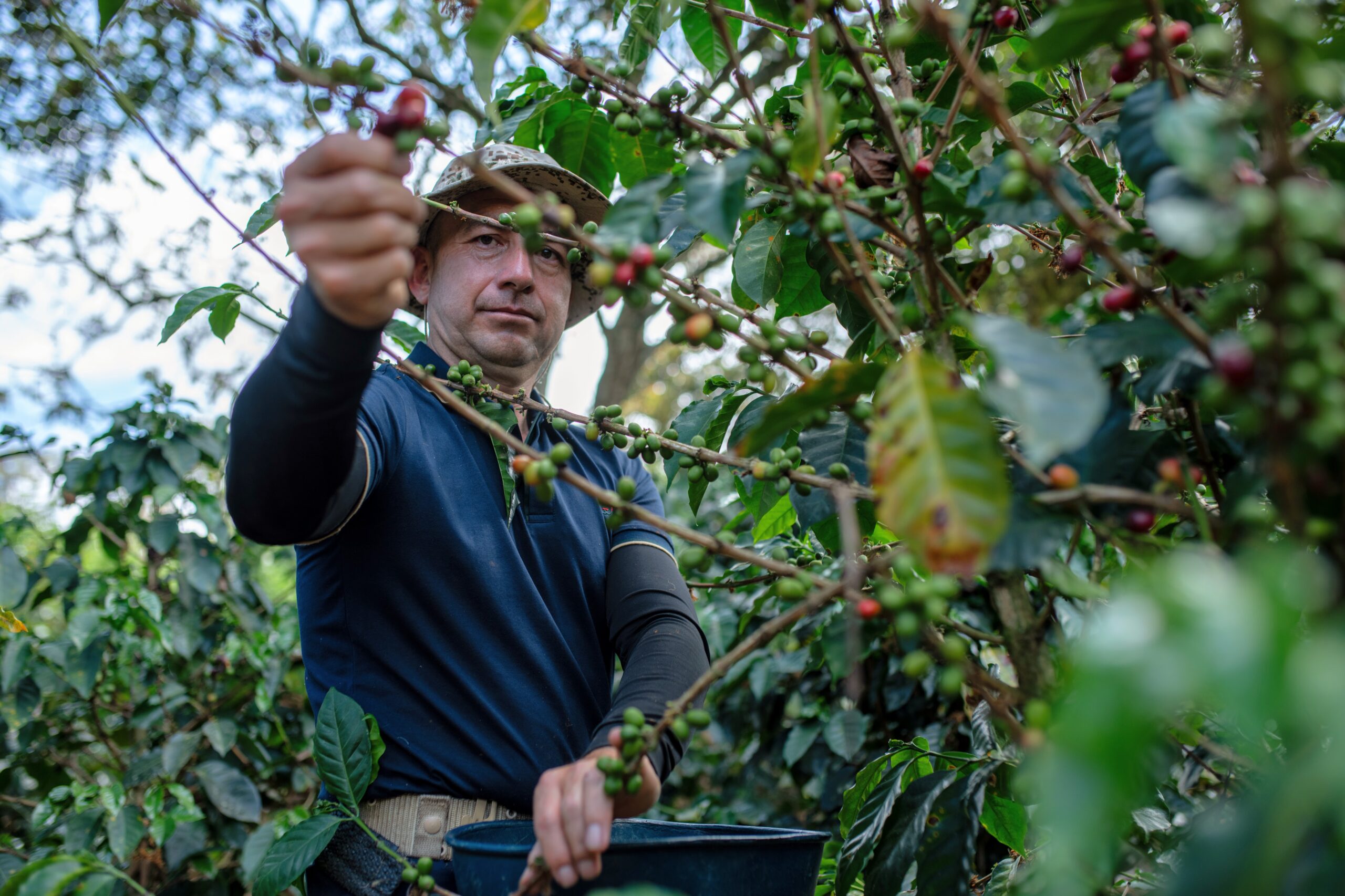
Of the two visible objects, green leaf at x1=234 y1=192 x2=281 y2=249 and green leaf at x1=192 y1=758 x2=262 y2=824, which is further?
green leaf at x1=192 y1=758 x2=262 y2=824

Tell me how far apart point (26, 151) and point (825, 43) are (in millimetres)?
6612

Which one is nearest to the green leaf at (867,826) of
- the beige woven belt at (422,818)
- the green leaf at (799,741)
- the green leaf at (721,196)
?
the beige woven belt at (422,818)

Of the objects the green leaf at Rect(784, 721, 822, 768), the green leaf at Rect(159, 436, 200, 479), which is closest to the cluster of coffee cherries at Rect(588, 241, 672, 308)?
the green leaf at Rect(784, 721, 822, 768)

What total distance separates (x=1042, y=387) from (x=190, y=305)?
146 centimetres

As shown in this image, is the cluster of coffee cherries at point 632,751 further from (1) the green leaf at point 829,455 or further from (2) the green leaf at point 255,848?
(2) the green leaf at point 255,848

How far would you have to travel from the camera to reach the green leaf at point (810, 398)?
0.86 metres

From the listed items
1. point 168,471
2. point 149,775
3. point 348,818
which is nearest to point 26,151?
point 168,471

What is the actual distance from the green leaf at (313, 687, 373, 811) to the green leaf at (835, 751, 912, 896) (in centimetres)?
82

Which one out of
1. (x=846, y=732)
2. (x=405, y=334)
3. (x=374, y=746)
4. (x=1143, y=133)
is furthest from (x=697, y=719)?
(x=846, y=732)

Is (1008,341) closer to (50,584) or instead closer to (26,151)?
(50,584)

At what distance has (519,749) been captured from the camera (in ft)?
5.64

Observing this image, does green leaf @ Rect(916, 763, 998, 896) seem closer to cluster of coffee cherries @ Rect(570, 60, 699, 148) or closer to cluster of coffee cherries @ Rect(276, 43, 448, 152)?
cluster of coffee cherries @ Rect(570, 60, 699, 148)

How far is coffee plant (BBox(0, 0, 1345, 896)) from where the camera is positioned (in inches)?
20.1

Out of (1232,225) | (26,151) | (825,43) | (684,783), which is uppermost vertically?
(26,151)
